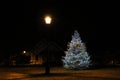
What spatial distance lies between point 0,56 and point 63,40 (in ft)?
40.5

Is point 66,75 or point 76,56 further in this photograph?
point 76,56

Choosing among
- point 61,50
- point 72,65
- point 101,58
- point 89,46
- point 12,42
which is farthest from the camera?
point 12,42

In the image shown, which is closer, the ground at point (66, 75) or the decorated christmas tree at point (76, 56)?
the ground at point (66, 75)

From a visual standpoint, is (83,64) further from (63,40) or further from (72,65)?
(63,40)

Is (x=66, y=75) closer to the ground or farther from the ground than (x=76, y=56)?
closer to the ground

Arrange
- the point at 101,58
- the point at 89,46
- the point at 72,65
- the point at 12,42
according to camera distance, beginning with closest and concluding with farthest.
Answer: the point at 72,65 → the point at 101,58 → the point at 89,46 → the point at 12,42

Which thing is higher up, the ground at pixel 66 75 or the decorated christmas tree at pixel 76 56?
the decorated christmas tree at pixel 76 56

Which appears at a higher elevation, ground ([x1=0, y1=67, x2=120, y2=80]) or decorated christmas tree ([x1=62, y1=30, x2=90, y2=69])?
decorated christmas tree ([x1=62, y1=30, x2=90, y2=69])

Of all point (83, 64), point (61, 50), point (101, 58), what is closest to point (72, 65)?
point (83, 64)

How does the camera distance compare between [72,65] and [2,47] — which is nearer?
[72,65]

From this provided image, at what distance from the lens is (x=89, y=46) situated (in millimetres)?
61500

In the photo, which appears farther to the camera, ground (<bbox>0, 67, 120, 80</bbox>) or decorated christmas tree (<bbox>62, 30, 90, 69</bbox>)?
decorated christmas tree (<bbox>62, 30, 90, 69</bbox>)

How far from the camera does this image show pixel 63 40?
205 feet

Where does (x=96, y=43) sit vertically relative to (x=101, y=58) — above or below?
above
